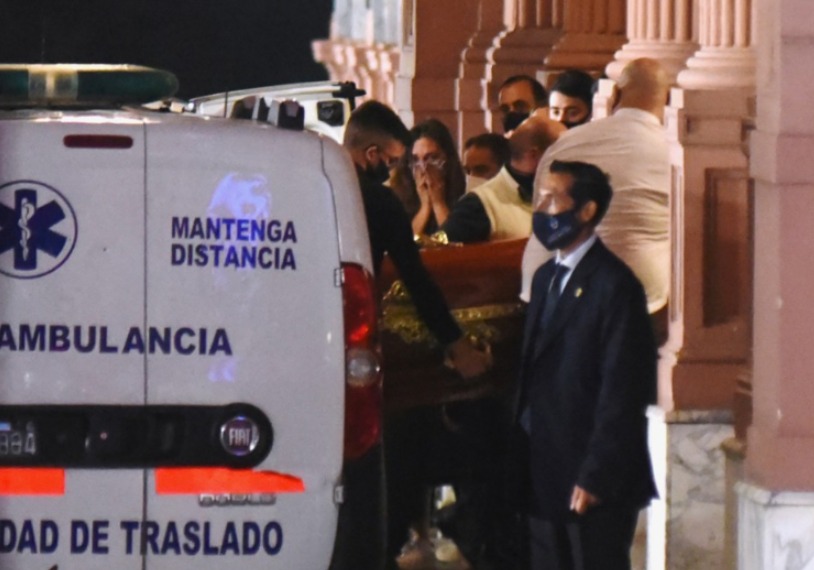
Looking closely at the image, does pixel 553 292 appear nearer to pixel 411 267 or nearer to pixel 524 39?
pixel 411 267

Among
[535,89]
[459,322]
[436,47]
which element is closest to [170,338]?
[459,322]

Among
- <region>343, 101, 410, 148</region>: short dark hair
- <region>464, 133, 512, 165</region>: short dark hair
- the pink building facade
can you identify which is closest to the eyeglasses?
<region>464, 133, 512, 165</region>: short dark hair

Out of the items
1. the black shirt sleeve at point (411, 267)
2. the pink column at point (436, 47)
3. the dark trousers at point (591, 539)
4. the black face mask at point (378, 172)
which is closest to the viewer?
the dark trousers at point (591, 539)

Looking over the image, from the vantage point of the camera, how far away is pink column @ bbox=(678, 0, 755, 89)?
976 centimetres

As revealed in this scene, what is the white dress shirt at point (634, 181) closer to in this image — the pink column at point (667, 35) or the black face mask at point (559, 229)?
the black face mask at point (559, 229)

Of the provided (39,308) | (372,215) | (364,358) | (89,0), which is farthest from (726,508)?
(89,0)

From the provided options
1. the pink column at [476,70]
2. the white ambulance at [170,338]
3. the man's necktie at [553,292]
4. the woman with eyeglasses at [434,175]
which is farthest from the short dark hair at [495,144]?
the pink column at [476,70]

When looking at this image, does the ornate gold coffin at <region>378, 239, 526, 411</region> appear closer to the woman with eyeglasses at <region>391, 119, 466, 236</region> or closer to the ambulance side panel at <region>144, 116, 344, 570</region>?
the woman with eyeglasses at <region>391, 119, 466, 236</region>

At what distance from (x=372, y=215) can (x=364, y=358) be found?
1717 millimetres

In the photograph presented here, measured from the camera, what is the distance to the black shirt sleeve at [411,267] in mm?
8273

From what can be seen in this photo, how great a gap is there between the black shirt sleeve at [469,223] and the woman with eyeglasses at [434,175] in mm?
1003

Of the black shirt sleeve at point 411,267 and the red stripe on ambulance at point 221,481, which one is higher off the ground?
the black shirt sleeve at point 411,267

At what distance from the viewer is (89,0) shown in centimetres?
4138

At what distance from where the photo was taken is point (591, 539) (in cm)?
745
